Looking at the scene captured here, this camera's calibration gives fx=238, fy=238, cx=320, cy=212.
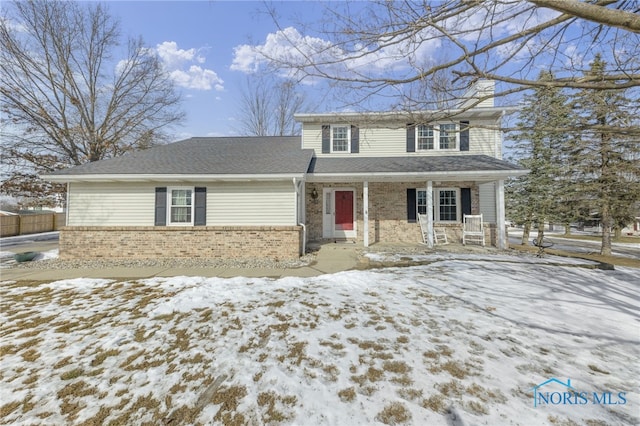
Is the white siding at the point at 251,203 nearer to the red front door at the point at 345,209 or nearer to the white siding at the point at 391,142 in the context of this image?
the red front door at the point at 345,209

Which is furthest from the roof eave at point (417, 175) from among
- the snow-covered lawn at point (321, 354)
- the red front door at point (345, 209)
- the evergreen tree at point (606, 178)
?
the evergreen tree at point (606, 178)

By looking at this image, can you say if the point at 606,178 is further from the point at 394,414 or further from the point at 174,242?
the point at 174,242

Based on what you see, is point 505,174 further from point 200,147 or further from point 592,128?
point 200,147

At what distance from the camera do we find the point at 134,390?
2.16 m

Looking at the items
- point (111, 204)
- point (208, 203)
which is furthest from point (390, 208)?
point (111, 204)

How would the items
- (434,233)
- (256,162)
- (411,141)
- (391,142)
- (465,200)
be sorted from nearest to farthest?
(256,162), (434,233), (465,200), (411,141), (391,142)

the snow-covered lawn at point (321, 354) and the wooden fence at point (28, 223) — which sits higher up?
the wooden fence at point (28, 223)

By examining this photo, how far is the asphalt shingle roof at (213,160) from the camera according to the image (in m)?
7.87

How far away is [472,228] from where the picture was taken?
967 centimetres

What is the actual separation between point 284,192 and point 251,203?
1.19m

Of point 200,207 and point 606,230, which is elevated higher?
point 200,207

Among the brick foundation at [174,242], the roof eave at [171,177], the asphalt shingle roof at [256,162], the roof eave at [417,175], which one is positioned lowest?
the brick foundation at [174,242]

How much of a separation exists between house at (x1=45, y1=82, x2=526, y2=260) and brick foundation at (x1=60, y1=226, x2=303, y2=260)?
32 millimetres

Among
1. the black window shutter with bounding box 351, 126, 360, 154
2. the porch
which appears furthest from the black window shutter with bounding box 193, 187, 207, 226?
the black window shutter with bounding box 351, 126, 360, 154
